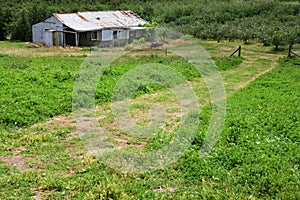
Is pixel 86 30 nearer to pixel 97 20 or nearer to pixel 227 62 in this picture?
pixel 97 20

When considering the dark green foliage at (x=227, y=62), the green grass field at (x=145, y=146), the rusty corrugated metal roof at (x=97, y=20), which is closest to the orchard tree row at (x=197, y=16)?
the rusty corrugated metal roof at (x=97, y=20)

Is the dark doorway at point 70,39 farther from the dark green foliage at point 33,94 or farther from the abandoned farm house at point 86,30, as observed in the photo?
the dark green foliage at point 33,94

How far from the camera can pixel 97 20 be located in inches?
1390

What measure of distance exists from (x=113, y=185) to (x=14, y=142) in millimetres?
3784

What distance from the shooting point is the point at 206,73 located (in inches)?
771

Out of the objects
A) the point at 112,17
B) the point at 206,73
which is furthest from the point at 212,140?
the point at 112,17

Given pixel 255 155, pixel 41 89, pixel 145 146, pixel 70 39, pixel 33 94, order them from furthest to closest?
pixel 70 39 < pixel 41 89 < pixel 33 94 < pixel 145 146 < pixel 255 155

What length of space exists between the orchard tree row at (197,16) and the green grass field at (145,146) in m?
18.1

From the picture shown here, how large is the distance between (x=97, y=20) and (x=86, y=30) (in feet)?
9.95

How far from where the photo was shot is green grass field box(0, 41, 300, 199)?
24.6 feet

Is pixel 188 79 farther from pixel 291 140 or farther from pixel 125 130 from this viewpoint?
pixel 291 140

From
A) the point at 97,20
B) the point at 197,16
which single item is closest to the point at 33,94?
the point at 97,20

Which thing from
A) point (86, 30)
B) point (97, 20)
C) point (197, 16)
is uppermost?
point (197, 16)

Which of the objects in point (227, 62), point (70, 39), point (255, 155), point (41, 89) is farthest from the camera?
point (70, 39)
